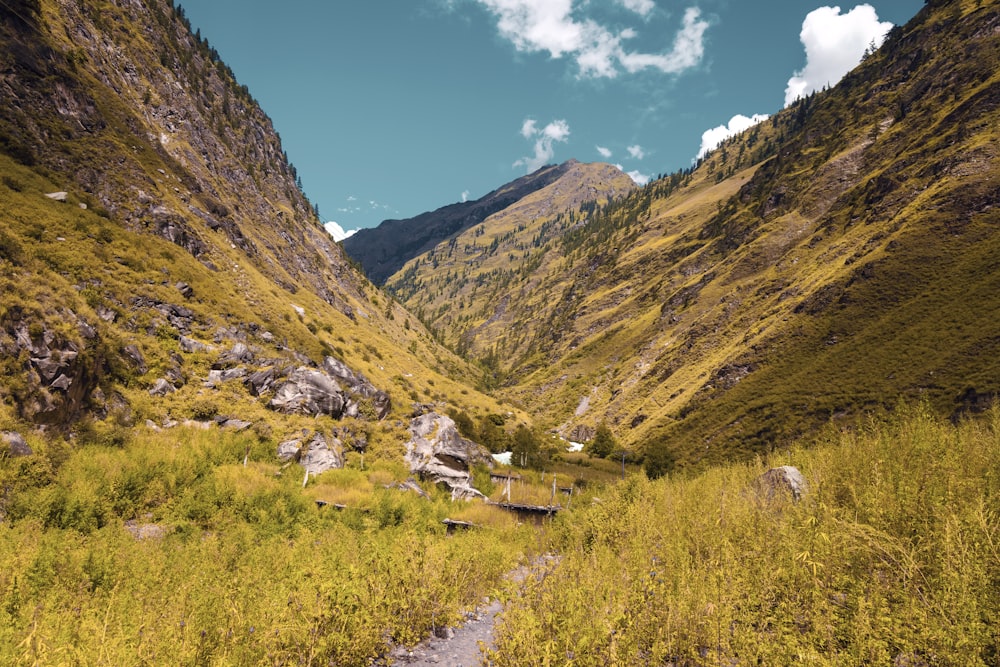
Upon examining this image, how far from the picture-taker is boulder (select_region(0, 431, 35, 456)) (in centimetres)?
1339

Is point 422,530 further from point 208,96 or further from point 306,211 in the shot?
point 306,211

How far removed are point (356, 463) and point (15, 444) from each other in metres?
14.8

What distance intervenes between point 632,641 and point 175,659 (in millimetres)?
7272

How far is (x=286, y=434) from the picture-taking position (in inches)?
961

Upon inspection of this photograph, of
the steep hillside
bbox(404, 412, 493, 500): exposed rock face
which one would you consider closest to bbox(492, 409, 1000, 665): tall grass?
bbox(404, 412, 493, 500): exposed rock face

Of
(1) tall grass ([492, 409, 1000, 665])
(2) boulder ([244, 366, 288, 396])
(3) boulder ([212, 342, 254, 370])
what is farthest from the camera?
(3) boulder ([212, 342, 254, 370])

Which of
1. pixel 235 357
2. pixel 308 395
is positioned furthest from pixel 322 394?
pixel 235 357

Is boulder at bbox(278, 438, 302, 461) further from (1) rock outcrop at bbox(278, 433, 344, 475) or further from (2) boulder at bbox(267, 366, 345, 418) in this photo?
(2) boulder at bbox(267, 366, 345, 418)

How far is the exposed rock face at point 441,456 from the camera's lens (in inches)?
1118

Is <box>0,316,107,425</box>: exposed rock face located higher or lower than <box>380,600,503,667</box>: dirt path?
higher

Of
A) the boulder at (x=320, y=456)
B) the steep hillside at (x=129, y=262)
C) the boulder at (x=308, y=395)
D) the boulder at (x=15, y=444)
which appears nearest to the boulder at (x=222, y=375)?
the steep hillside at (x=129, y=262)

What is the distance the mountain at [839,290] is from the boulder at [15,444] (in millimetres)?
41094

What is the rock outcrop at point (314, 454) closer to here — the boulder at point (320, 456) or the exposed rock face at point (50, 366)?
the boulder at point (320, 456)

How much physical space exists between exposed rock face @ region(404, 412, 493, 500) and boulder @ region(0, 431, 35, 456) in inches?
716
